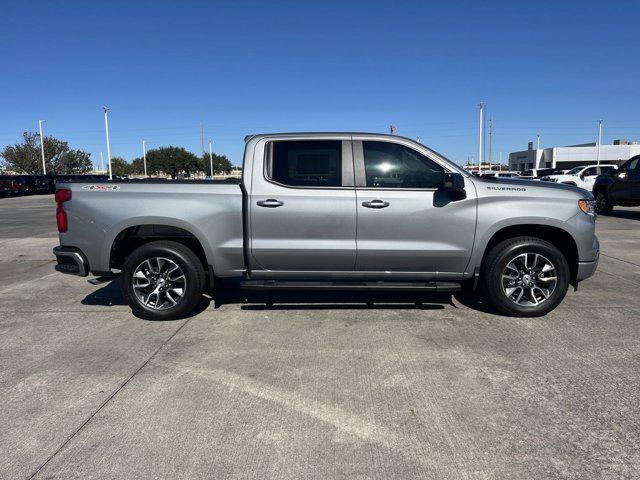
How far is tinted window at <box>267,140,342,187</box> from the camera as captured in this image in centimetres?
515

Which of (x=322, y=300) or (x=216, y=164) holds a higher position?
(x=216, y=164)

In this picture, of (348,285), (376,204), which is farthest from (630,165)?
(348,285)

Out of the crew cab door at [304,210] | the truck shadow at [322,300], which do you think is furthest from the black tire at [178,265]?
the crew cab door at [304,210]

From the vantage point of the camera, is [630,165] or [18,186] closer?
[630,165]

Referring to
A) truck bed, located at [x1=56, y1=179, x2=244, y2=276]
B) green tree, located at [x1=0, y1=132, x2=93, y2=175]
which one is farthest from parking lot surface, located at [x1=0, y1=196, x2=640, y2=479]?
green tree, located at [x1=0, y1=132, x2=93, y2=175]

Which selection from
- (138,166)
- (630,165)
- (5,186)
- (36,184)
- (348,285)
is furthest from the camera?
(138,166)

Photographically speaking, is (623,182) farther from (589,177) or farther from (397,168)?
(397,168)

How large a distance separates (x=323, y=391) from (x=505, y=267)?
2642 mm

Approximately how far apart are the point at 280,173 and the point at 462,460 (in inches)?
133

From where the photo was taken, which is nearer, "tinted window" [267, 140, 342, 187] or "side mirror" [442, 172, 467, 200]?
"side mirror" [442, 172, 467, 200]

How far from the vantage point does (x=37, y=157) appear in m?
66.2

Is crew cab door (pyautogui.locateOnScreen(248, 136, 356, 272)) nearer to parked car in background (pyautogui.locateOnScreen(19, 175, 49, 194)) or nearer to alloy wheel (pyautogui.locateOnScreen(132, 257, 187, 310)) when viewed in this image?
alloy wheel (pyautogui.locateOnScreen(132, 257, 187, 310))

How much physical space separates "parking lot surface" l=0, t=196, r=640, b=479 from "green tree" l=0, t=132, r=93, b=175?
70.6 meters

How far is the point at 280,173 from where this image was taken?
17.0 feet
